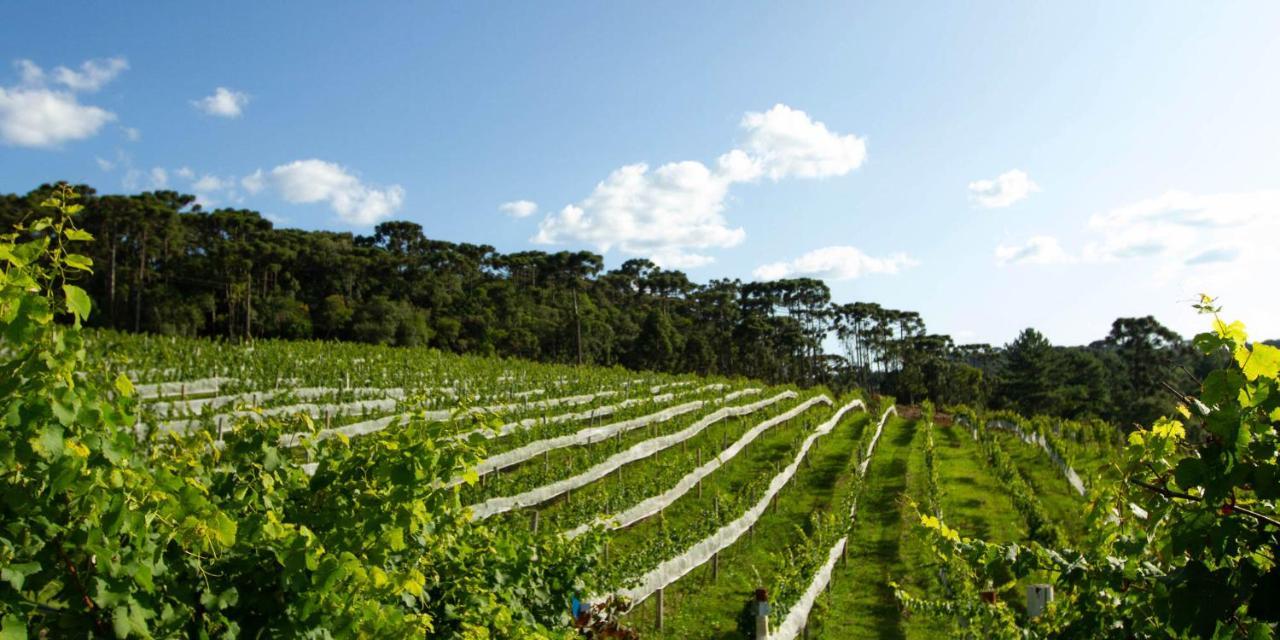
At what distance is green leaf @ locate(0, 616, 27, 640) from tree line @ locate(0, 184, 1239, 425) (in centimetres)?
2668

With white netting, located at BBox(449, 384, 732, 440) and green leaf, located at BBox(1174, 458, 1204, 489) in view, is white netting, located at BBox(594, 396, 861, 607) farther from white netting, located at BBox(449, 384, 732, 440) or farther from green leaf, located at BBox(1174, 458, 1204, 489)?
green leaf, located at BBox(1174, 458, 1204, 489)

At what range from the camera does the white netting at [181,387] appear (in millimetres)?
14631

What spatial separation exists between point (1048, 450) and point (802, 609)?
74.2 feet

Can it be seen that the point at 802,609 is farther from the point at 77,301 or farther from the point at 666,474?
the point at 77,301

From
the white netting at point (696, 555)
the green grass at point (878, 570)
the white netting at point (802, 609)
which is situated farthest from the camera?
the green grass at point (878, 570)

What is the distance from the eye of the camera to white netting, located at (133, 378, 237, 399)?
48.0 ft

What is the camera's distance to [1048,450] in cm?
2814

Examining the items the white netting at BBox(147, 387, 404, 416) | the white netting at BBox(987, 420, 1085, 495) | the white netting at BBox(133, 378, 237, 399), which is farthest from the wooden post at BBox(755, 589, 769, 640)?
the white netting at BBox(987, 420, 1085, 495)

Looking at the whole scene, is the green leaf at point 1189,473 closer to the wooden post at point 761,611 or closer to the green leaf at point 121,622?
the green leaf at point 121,622

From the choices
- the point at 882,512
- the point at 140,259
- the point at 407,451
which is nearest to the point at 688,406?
the point at 882,512

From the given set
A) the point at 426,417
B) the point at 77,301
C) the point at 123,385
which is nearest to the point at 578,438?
the point at 426,417

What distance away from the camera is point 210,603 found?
2.25 meters

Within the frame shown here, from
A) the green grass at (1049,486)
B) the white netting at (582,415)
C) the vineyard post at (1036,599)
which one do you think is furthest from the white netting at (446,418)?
the green grass at (1049,486)

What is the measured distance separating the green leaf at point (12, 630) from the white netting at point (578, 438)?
8.55m
